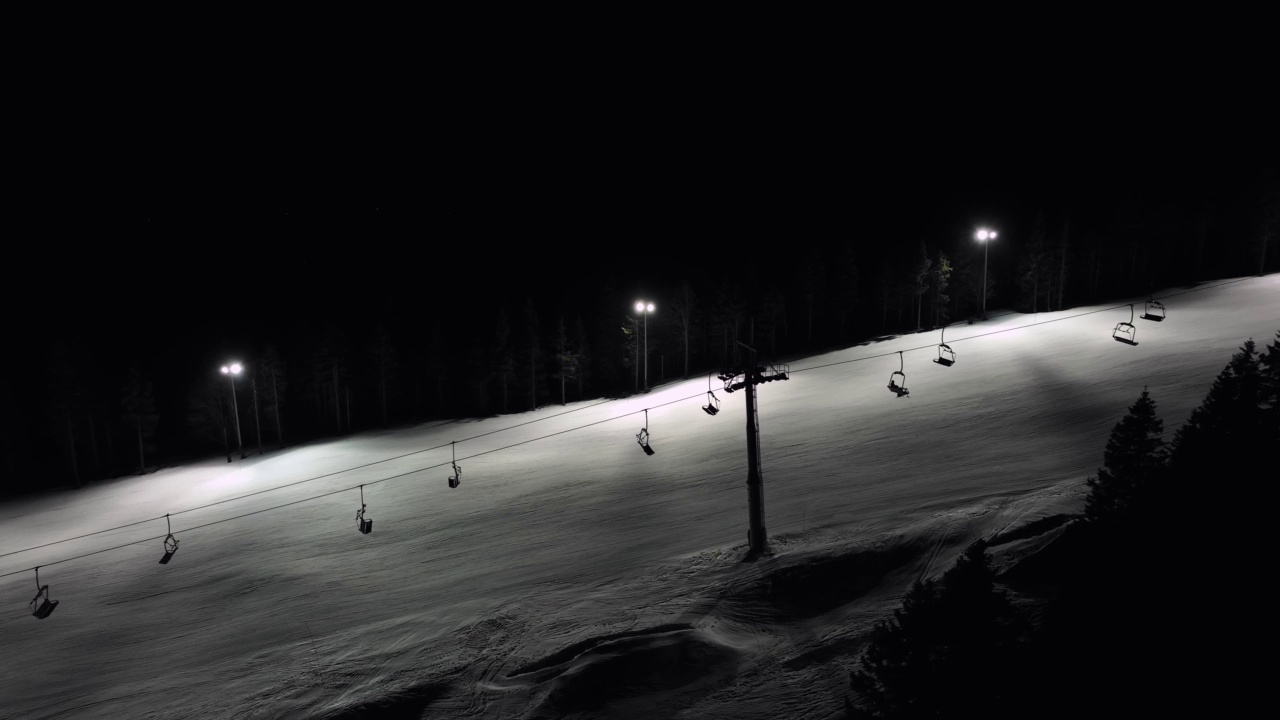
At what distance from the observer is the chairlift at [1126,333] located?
3469 cm

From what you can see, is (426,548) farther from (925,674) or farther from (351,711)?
(925,674)

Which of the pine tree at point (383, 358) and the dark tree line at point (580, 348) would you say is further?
the pine tree at point (383, 358)

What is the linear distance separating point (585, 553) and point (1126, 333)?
33.6m

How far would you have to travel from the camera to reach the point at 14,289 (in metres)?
125

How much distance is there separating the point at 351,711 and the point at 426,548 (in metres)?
9.28

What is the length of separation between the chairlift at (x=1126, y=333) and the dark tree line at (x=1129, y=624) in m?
25.7

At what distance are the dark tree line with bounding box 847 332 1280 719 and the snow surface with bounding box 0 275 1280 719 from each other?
5077 millimetres

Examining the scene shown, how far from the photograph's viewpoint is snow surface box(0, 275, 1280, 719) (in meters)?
16.0

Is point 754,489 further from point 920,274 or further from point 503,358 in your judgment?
point 920,274

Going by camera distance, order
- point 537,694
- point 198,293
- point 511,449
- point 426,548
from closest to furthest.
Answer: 1. point 537,694
2. point 426,548
3. point 511,449
4. point 198,293

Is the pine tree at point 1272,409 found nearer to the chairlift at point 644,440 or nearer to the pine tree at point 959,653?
the pine tree at point 959,653

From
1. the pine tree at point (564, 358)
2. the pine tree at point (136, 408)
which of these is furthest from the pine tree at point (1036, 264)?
the pine tree at point (136, 408)

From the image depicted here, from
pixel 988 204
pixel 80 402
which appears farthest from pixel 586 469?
pixel 988 204

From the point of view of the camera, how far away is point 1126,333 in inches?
1458
